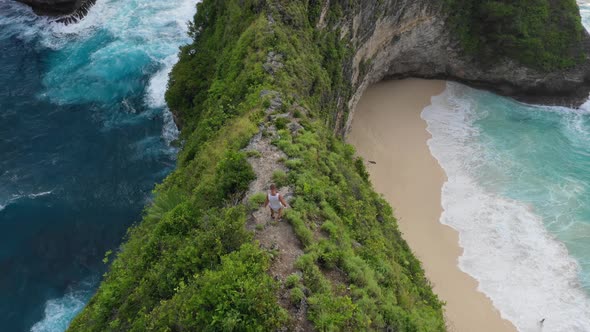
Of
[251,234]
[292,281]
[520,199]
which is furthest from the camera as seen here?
[520,199]

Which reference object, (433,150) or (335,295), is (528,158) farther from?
(335,295)

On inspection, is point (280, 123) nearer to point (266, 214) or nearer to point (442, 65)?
point (266, 214)

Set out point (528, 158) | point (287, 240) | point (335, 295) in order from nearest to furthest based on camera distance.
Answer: point (335, 295)
point (287, 240)
point (528, 158)

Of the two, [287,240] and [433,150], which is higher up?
[287,240]

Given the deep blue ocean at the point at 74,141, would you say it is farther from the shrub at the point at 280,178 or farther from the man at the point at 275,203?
the man at the point at 275,203

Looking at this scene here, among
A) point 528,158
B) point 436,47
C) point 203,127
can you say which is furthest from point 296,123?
point 436,47

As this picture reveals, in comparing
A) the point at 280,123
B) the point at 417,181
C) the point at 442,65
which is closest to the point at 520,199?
the point at 417,181
